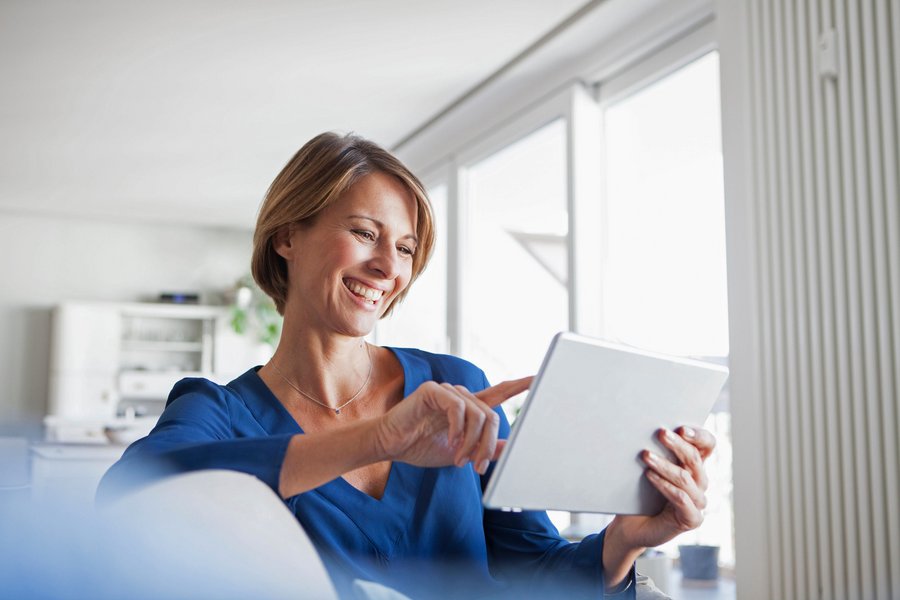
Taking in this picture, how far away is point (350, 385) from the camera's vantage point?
62.4 inches

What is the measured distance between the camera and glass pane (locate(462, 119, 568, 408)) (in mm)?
4316

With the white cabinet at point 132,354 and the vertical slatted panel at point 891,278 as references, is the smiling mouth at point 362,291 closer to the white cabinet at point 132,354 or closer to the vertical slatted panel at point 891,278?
the vertical slatted panel at point 891,278

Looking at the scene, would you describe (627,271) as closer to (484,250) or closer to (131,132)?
(484,250)

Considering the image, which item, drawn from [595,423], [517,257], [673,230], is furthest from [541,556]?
[517,257]

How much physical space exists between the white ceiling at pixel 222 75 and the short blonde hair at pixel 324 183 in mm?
2225

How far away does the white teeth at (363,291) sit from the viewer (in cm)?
152

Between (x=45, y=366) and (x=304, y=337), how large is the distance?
6894 millimetres

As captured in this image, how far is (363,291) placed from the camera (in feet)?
5.00

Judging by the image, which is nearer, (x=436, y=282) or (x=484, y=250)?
(x=484, y=250)

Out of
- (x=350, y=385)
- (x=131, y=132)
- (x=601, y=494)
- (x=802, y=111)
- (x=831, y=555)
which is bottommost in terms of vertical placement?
(x=831, y=555)

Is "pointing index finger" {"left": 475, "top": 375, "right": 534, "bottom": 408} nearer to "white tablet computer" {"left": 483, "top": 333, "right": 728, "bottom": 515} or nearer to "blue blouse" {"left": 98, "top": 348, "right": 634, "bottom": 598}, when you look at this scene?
"white tablet computer" {"left": 483, "top": 333, "right": 728, "bottom": 515}

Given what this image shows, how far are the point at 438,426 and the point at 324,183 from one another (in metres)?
0.57

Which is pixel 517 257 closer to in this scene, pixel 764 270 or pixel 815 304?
pixel 764 270

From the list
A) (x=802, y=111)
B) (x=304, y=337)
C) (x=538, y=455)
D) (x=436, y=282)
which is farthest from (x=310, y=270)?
(x=436, y=282)
